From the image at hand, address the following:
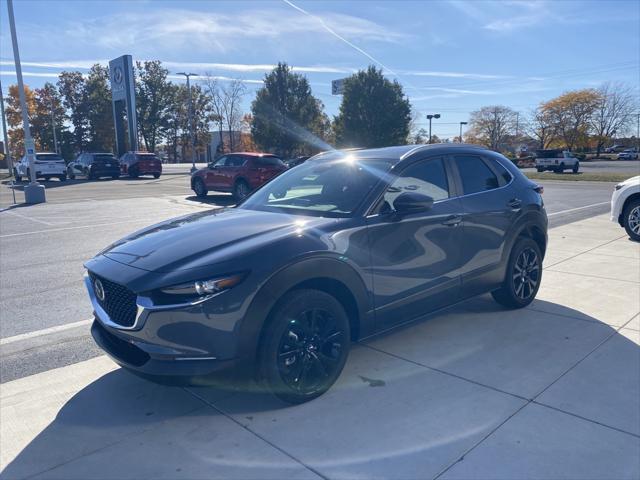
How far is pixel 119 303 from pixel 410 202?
6.88 feet

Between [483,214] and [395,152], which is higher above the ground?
[395,152]

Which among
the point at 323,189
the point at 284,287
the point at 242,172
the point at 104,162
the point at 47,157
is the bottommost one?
the point at 284,287

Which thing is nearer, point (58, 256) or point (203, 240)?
point (203, 240)

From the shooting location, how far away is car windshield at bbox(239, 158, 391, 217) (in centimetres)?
376

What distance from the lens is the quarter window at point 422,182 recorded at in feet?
12.5

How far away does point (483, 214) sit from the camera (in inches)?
176

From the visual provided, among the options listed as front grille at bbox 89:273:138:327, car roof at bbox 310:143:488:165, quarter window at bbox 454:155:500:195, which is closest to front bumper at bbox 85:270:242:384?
front grille at bbox 89:273:138:327

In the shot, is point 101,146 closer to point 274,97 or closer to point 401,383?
point 274,97

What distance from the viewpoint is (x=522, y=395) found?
3.35m

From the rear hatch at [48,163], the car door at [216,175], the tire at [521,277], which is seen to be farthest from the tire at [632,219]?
the rear hatch at [48,163]

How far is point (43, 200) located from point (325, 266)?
60.0 feet

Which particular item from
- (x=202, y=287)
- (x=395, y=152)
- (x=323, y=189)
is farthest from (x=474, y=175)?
(x=202, y=287)

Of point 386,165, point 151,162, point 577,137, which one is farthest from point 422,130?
point 386,165

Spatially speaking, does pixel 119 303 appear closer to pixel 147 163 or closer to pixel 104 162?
pixel 104 162
